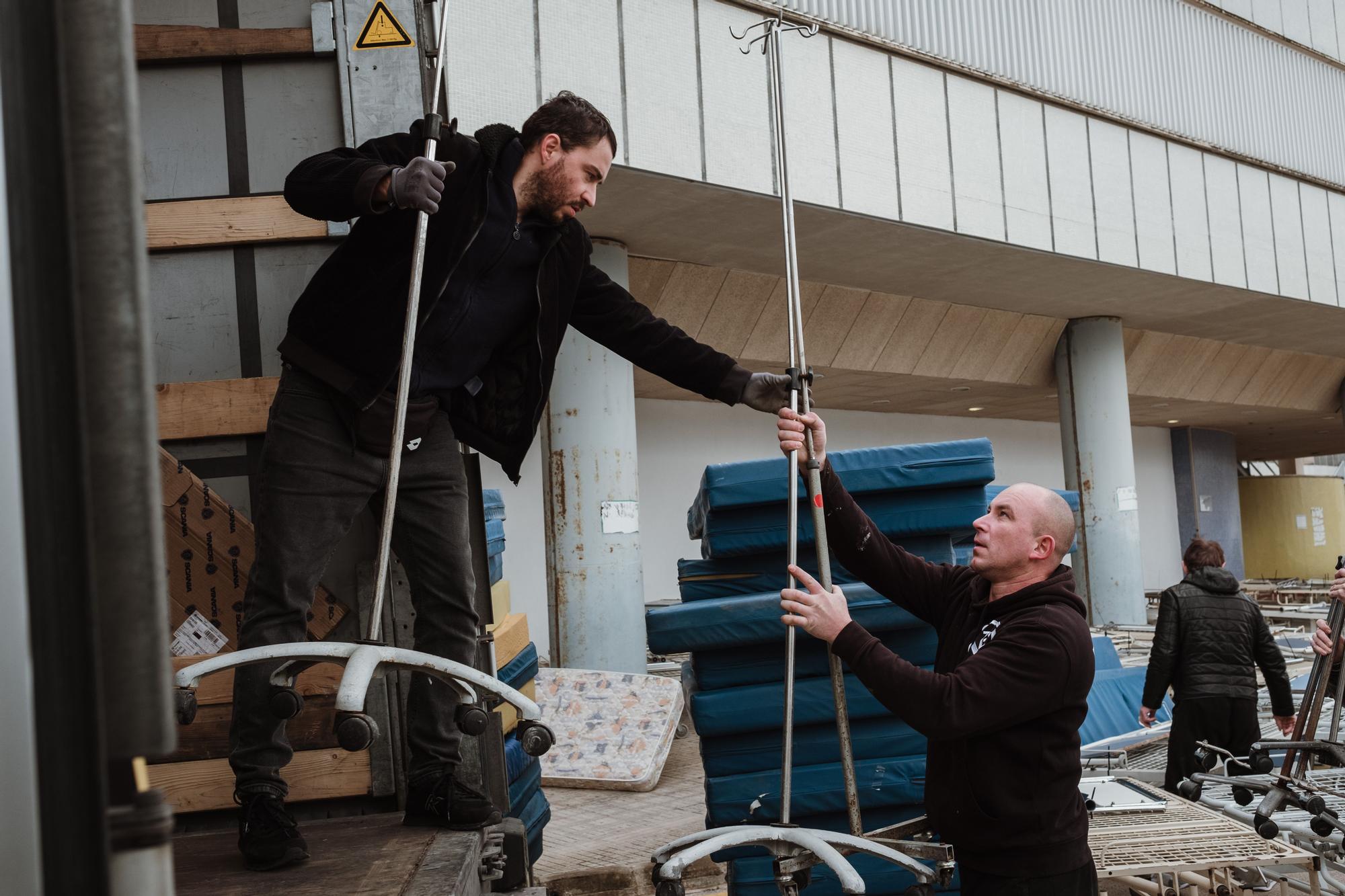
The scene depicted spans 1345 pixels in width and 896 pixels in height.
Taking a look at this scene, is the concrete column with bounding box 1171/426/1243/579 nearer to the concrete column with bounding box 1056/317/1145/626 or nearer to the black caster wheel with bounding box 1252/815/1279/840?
the concrete column with bounding box 1056/317/1145/626

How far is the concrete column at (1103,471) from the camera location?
16219mm

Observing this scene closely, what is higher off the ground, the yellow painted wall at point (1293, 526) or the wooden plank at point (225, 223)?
the wooden plank at point (225, 223)

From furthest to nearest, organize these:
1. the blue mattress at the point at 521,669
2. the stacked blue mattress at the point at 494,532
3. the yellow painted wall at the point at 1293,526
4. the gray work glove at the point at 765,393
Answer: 1. the yellow painted wall at the point at 1293,526
2. the stacked blue mattress at the point at 494,532
3. the blue mattress at the point at 521,669
4. the gray work glove at the point at 765,393

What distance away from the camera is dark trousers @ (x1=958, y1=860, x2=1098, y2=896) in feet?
9.86

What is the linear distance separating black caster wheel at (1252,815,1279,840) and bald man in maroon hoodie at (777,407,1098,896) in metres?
0.69

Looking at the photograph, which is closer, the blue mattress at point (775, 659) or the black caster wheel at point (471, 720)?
the black caster wheel at point (471, 720)

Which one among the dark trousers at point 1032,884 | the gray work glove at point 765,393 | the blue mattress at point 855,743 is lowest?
the dark trousers at point 1032,884

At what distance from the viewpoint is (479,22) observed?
8.63m

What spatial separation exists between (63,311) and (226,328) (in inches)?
120

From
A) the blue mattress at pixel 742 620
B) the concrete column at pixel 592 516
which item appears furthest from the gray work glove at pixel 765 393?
the concrete column at pixel 592 516

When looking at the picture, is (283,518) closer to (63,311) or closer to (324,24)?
(324,24)

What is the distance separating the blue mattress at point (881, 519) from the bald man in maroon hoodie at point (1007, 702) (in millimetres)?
675

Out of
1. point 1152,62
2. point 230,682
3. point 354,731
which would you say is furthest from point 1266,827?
point 1152,62

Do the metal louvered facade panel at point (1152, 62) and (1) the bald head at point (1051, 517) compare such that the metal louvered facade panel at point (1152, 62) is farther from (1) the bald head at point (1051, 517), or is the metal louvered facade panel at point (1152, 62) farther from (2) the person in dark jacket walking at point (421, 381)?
(1) the bald head at point (1051, 517)
